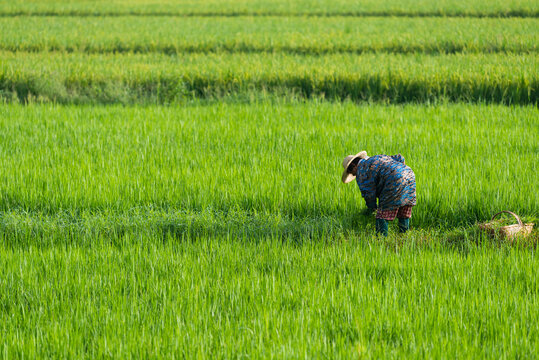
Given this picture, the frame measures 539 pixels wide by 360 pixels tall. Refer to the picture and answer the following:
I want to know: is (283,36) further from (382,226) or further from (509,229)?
(509,229)

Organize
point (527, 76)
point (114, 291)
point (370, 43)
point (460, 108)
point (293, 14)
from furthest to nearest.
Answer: point (293, 14) → point (370, 43) → point (527, 76) → point (460, 108) → point (114, 291)

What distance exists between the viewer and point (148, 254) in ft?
12.4

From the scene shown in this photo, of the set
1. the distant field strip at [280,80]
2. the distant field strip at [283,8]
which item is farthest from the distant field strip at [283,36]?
the distant field strip at [280,80]

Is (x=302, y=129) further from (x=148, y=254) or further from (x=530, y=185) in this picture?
(x=148, y=254)

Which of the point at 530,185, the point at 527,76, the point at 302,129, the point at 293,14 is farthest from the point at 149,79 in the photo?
the point at 293,14

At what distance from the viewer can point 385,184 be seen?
13.4ft

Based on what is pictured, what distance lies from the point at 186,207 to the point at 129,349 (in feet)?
7.49

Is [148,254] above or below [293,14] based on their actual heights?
below

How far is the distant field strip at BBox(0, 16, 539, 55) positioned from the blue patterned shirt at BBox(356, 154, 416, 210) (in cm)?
924

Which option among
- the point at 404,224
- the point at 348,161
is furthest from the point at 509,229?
the point at 348,161

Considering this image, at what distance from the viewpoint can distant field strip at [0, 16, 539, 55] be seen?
43.4 feet

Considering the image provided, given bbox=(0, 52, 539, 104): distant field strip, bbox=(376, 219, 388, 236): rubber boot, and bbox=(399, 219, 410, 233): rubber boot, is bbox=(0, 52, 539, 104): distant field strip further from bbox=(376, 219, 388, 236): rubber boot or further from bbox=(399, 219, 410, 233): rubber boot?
bbox=(376, 219, 388, 236): rubber boot

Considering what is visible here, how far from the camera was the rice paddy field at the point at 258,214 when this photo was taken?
2.80 metres

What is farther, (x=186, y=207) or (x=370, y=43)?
(x=370, y=43)
